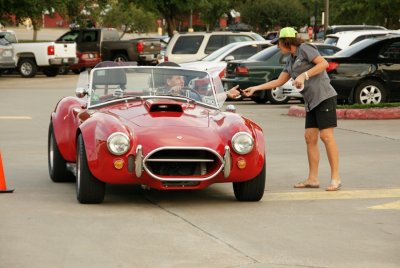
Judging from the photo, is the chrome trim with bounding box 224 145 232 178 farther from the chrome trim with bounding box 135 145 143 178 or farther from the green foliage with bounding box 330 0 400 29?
the green foliage with bounding box 330 0 400 29

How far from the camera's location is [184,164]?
34.1 feet

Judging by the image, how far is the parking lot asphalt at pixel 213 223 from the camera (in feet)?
26.7

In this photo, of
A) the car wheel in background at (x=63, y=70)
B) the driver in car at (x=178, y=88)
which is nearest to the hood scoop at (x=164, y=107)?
the driver in car at (x=178, y=88)

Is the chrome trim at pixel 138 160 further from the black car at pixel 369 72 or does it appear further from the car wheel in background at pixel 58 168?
the black car at pixel 369 72

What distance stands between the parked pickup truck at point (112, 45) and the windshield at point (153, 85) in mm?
34389

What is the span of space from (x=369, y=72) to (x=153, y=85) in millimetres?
11247

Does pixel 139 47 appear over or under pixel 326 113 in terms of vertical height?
under

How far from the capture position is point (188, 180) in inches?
407

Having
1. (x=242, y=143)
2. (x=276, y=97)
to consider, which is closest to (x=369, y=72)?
(x=276, y=97)

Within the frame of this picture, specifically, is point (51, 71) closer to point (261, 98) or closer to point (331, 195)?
point (261, 98)

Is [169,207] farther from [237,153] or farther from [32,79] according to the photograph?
[32,79]

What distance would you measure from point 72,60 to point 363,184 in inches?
1238

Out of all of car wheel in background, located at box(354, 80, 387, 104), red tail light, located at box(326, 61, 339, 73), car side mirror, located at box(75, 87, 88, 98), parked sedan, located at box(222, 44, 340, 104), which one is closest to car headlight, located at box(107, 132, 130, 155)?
car side mirror, located at box(75, 87, 88, 98)

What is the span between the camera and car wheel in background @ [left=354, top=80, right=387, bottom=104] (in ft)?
73.8
